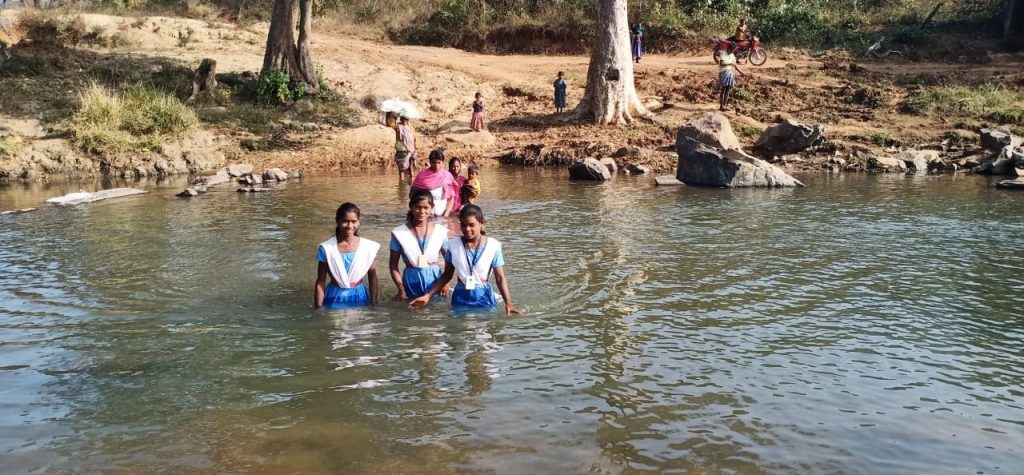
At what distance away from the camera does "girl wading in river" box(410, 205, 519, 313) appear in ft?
21.8

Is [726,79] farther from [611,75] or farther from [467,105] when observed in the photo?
[467,105]

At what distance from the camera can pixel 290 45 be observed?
2112 cm

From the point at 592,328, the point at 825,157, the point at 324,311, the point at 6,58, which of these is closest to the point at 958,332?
the point at 592,328

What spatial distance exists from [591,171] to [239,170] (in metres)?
7.21

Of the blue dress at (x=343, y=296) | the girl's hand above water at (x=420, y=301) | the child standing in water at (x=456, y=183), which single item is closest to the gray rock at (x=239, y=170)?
the child standing in water at (x=456, y=183)

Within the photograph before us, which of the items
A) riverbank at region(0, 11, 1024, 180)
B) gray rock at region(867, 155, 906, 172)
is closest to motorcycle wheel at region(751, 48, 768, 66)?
riverbank at region(0, 11, 1024, 180)

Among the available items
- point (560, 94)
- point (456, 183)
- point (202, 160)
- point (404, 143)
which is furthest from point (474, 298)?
point (560, 94)

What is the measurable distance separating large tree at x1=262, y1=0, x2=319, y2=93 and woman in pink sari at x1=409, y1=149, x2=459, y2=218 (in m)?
11.4

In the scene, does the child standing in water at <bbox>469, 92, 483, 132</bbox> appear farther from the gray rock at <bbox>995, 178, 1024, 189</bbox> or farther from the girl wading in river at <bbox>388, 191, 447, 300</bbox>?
the girl wading in river at <bbox>388, 191, 447, 300</bbox>

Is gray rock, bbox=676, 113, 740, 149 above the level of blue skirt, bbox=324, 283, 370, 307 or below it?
above

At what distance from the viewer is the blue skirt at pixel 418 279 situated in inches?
282

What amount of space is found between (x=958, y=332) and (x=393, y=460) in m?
4.76

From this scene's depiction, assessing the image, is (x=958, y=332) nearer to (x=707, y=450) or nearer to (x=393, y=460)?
(x=707, y=450)

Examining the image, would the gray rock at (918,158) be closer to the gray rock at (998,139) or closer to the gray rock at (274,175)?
the gray rock at (998,139)
